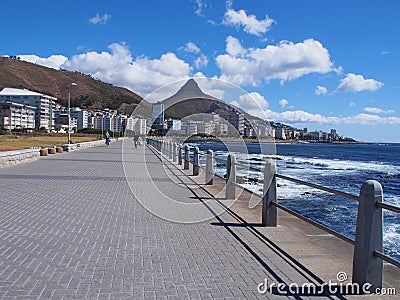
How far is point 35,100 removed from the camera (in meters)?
146

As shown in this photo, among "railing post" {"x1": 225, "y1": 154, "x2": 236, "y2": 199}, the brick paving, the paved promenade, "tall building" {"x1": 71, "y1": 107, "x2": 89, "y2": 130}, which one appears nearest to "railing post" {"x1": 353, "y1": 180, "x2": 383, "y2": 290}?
the paved promenade

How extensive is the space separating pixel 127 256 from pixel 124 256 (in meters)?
0.04

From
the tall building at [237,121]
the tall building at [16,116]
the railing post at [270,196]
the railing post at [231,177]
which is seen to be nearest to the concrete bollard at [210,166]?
the railing post at [231,177]

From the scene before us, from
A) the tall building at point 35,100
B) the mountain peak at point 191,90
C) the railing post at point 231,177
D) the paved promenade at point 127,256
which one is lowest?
the paved promenade at point 127,256

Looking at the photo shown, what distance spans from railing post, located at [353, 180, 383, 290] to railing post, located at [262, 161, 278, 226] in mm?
2704

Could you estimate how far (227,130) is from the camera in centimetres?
1906

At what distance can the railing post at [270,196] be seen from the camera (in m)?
6.91

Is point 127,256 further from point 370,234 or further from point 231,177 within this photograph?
point 231,177

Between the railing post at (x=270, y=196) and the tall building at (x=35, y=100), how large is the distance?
14745 cm

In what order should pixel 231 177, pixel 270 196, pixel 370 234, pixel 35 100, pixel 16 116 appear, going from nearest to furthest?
pixel 370 234 < pixel 270 196 < pixel 231 177 < pixel 16 116 < pixel 35 100

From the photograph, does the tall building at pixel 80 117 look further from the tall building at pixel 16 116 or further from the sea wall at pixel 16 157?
the sea wall at pixel 16 157

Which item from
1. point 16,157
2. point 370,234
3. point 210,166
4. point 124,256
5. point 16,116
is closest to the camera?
point 370,234

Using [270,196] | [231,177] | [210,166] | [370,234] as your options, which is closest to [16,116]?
[210,166]

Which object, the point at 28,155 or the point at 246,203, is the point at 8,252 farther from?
the point at 28,155
